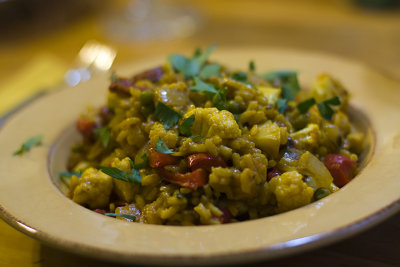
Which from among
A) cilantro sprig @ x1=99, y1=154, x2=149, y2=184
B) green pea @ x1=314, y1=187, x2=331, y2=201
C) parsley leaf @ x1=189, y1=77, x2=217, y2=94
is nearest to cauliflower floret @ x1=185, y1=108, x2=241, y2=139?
parsley leaf @ x1=189, y1=77, x2=217, y2=94

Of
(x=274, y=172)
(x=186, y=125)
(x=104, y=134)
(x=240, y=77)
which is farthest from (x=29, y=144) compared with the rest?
(x=274, y=172)

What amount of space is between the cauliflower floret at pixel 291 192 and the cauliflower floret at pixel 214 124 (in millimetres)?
323

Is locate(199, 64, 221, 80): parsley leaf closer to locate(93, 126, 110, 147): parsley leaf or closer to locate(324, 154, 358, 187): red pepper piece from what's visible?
locate(93, 126, 110, 147): parsley leaf

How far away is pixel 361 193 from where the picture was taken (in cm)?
185

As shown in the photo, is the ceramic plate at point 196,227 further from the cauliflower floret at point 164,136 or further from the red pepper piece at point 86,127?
the cauliflower floret at point 164,136

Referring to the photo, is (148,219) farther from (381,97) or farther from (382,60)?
(382,60)

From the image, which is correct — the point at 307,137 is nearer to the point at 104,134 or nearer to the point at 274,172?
the point at 274,172

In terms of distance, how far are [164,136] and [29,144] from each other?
39.6 inches

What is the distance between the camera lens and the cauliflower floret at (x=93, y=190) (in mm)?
2225

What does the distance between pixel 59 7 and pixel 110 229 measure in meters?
5.72

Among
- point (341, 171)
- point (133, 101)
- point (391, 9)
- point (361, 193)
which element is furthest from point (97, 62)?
point (391, 9)

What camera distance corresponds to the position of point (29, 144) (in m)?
2.71

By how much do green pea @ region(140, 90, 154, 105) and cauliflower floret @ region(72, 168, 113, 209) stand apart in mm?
463

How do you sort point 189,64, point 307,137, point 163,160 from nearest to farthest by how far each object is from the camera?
point 163,160
point 307,137
point 189,64
